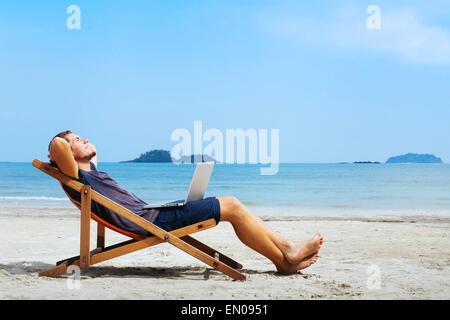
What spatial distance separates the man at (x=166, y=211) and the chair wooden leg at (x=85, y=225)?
8 centimetres

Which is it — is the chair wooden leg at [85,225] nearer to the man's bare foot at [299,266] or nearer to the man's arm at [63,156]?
the man's arm at [63,156]

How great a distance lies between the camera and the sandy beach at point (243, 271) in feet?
12.7

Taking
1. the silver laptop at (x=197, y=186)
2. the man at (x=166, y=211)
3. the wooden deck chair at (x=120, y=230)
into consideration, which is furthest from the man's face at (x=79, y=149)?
the silver laptop at (x=197, y=186)

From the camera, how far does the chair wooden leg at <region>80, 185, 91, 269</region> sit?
13.7 ft

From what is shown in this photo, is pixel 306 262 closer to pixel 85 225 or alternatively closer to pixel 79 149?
pixel 85 225

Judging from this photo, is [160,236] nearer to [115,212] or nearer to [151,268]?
[115,212]

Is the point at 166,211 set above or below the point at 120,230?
above

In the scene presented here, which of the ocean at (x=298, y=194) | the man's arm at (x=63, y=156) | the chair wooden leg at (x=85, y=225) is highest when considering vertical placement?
the man's arm at (x=63, y=156)

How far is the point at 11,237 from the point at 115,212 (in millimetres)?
3827

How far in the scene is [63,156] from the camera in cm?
417

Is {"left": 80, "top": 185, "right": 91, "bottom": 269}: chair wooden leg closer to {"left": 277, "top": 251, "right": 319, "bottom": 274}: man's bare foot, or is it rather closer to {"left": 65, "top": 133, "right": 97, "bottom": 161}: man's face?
{"left": 65, "top": 133, "right": 97, "bottom": 161}: man's face

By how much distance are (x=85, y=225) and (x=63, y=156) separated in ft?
1.97

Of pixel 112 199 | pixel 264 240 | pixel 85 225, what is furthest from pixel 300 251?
pixel 85 225
